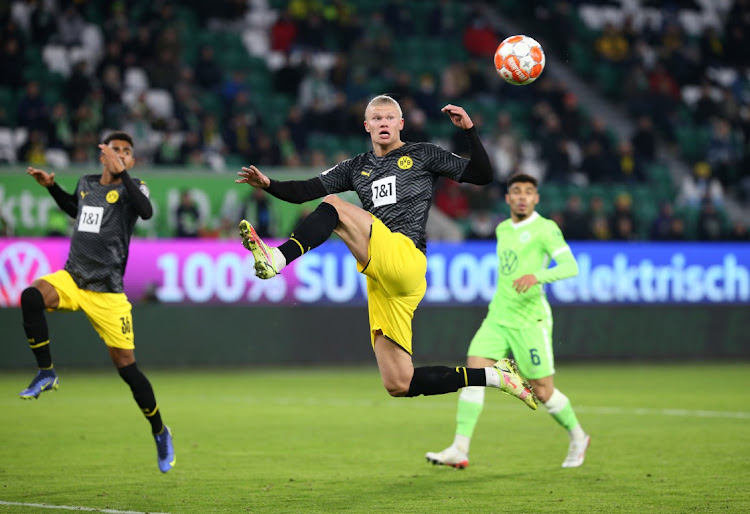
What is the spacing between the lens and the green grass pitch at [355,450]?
7266 millimetres

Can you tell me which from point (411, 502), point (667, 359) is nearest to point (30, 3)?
point (667, 359)

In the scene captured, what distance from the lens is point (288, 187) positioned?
7.35 m

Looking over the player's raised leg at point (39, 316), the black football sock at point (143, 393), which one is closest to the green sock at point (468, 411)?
the black football sock at point (143, 393)

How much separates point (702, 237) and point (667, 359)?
2.69 m

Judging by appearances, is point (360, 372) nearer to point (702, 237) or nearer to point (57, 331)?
point (57, 331)

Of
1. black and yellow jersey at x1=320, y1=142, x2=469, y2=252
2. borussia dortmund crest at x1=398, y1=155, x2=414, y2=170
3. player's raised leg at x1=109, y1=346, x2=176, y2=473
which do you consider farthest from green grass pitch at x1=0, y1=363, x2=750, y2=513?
borussia dortmund crest at x1=398, y1=155, x2=414, y2=170

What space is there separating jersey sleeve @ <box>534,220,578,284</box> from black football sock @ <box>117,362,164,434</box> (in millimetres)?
3089

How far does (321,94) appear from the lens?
21500 millimetres

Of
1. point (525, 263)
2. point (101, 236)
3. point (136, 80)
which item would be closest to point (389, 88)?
point (136, 80)

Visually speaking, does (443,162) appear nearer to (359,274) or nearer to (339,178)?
(339,178)

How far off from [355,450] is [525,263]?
2.15 metres

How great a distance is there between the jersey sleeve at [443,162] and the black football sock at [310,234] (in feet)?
3.21

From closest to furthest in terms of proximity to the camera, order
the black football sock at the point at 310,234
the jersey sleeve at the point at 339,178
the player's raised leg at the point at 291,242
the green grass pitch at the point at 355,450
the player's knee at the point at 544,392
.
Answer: the player's raised leg at the point at 291,242 → the black football sock at the point at 310,234 → the green grass pitch at the point at 355,450 → the jersey sleeve at the point at 339,178 → the player's knee at the point at 544,392

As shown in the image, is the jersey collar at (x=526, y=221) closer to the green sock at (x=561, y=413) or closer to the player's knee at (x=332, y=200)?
the green sock at (x=561, y=413)
